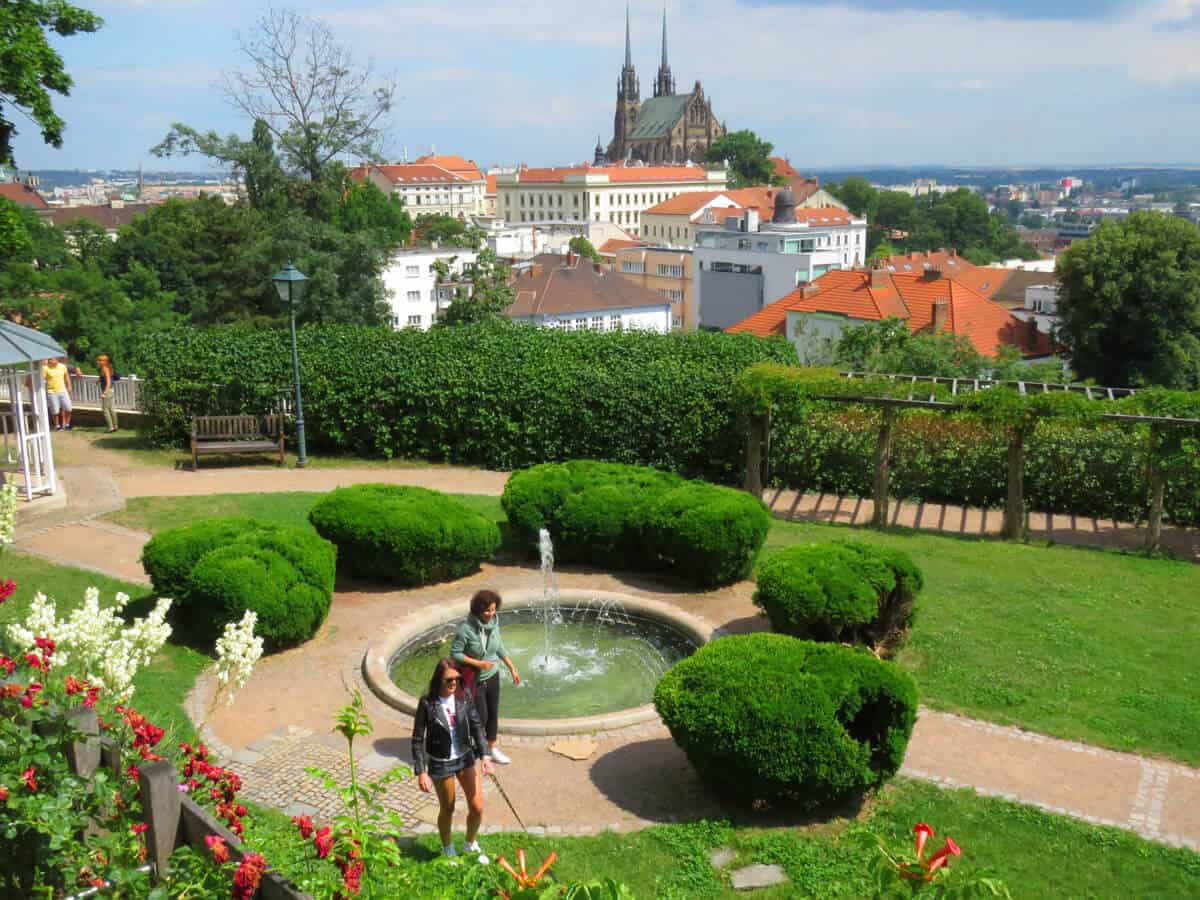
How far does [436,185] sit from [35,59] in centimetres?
14522

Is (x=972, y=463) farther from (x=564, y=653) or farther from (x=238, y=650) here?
(x=238, y=650)

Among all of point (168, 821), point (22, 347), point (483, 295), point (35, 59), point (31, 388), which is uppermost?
point (35, 59)

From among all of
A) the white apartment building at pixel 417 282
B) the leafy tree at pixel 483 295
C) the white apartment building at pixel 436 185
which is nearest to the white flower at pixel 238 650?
the leafy tree at pixel 483 295

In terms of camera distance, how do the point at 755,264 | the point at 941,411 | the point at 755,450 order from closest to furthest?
the point at 941,411 → the point at 755,450 → the point at 755,264

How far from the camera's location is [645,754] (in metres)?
8.16

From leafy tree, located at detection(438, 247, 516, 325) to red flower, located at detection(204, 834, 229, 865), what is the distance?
92.8 ft

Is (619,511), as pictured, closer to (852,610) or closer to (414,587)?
(414,587)

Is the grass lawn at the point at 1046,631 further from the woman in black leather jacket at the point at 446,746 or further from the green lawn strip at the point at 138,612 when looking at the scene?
the woman in black leather jacket at the point at 446,746

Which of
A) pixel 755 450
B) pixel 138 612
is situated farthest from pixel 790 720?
pixel 755 450

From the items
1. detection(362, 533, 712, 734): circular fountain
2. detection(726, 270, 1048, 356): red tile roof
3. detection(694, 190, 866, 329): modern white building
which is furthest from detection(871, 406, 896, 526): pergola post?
detection(694, 190, 866, 329): modern white building

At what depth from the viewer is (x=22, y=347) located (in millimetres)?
13453

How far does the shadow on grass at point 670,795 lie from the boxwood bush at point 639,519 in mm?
3636

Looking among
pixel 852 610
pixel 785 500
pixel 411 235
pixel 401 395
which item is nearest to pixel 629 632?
pixel 852 610

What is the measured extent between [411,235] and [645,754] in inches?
3146
